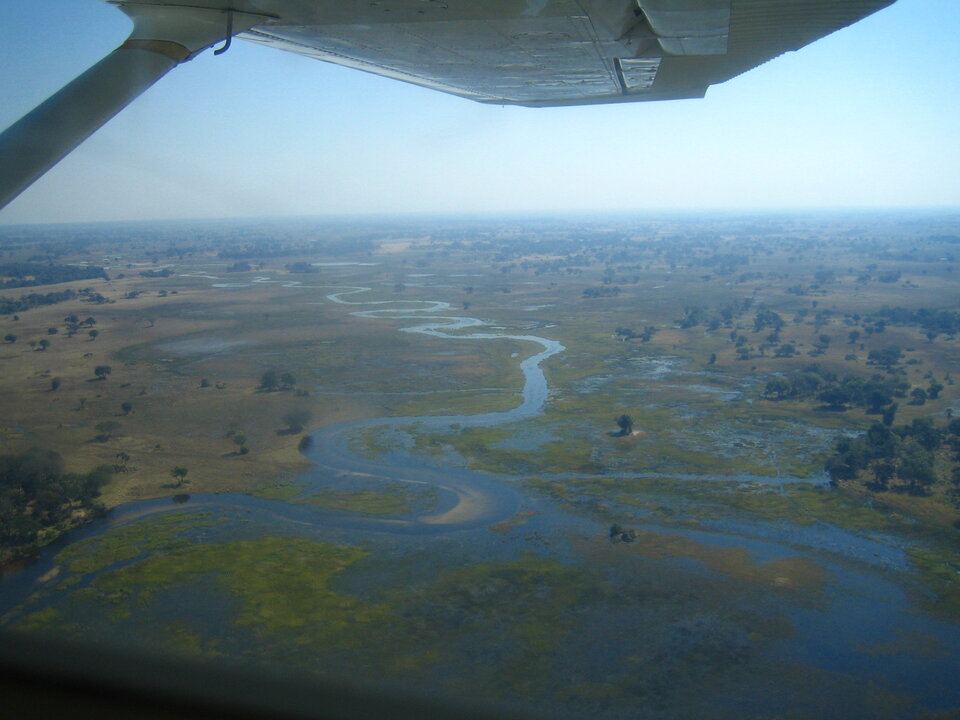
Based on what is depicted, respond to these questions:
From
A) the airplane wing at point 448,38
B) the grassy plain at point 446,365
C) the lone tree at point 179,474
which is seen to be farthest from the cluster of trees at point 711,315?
the airplane wing at point 448,38

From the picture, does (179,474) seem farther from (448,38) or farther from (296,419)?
(448,38)

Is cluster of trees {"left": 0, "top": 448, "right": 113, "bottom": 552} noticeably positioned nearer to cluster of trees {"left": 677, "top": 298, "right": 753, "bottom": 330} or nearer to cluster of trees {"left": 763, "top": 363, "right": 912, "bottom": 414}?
cluster of trees {"left": 763, "top": 363, "right": 912, "bottom": 414}

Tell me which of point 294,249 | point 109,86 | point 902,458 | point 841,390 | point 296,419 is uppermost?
point 294,249

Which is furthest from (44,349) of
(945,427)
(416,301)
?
(945,427)

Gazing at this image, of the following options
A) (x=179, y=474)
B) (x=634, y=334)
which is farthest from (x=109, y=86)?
(x=634, y=334)

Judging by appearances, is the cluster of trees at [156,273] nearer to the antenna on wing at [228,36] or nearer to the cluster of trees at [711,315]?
the cluster of trees at [711,315]

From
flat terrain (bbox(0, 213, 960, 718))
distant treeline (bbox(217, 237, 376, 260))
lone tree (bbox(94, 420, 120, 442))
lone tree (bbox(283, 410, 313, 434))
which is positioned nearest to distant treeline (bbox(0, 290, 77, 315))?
flat terrain (bbox(0, 213, 960, 718))

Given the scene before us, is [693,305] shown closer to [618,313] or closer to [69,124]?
[618,313]
